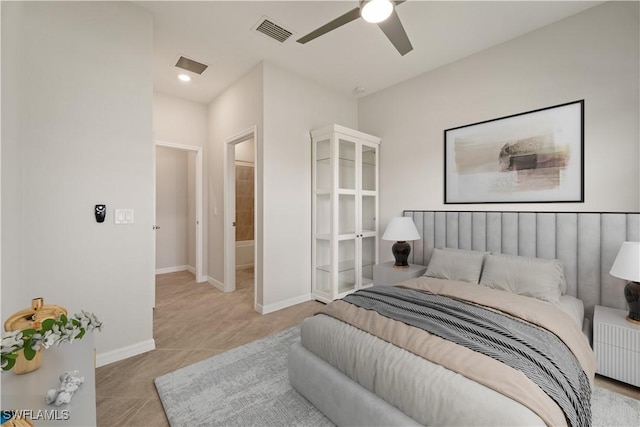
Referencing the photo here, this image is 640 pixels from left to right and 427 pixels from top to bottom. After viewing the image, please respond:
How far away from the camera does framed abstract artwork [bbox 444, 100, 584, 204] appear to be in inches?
97.5

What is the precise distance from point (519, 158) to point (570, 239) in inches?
34.6

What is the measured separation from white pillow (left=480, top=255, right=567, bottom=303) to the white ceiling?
2.19 metres

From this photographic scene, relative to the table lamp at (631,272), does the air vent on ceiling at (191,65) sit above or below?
above

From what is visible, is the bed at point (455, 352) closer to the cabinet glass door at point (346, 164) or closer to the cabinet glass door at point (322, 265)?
the cabinet glass door at point (322, 265)

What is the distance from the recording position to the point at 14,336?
34.6 inches

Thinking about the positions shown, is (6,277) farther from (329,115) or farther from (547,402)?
(329,115)

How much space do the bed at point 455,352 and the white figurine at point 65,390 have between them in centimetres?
112

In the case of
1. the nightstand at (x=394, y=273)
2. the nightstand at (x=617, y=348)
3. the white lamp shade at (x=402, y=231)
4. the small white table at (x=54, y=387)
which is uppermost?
the white lamp shade at (x=402, y=231)

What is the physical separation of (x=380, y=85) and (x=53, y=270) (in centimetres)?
400

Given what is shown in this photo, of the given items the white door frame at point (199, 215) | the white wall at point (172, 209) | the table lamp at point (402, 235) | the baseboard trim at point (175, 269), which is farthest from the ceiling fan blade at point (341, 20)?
the baseboard trim at point (175, 269)

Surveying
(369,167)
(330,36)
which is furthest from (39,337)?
(369,167)

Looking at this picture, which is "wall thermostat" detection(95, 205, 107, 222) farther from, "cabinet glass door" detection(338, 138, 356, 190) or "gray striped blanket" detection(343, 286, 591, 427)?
"cabinet glass door" detection(338, 138, 356, 190)

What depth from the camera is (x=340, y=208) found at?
11.8 feet

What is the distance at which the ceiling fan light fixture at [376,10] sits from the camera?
1694 mm
